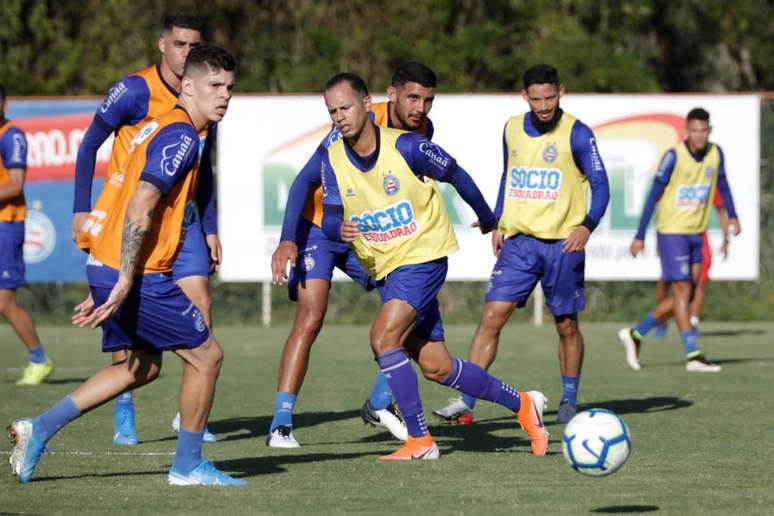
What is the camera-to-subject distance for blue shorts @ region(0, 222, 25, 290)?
478 inches

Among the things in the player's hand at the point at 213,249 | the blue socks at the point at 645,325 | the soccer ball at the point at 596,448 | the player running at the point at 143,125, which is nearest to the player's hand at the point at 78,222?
the player running at the point at 143,125

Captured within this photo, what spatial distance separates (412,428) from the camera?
7.92 meters

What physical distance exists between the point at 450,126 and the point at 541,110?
8840mm

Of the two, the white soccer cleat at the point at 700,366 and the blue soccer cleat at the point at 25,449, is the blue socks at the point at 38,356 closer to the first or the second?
the blue soccer cleat at the point at 25,449

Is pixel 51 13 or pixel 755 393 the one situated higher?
pixel 51 13

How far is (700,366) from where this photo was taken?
1341 cm

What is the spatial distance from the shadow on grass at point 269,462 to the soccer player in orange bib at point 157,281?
0.47 meters

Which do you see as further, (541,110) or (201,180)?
(541,110)

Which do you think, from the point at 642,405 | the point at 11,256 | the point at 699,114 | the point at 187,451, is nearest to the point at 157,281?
the point at 187,451

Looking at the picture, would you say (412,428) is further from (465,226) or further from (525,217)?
(465,226)

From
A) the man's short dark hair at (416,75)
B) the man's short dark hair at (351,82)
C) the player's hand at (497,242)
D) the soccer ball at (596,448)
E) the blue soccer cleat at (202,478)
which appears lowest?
the blue soccer cleat at (202,478)

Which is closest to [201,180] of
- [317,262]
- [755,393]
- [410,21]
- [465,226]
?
[317,262]

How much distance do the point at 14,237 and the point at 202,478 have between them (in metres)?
5.80

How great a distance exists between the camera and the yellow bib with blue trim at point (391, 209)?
7773 mm
